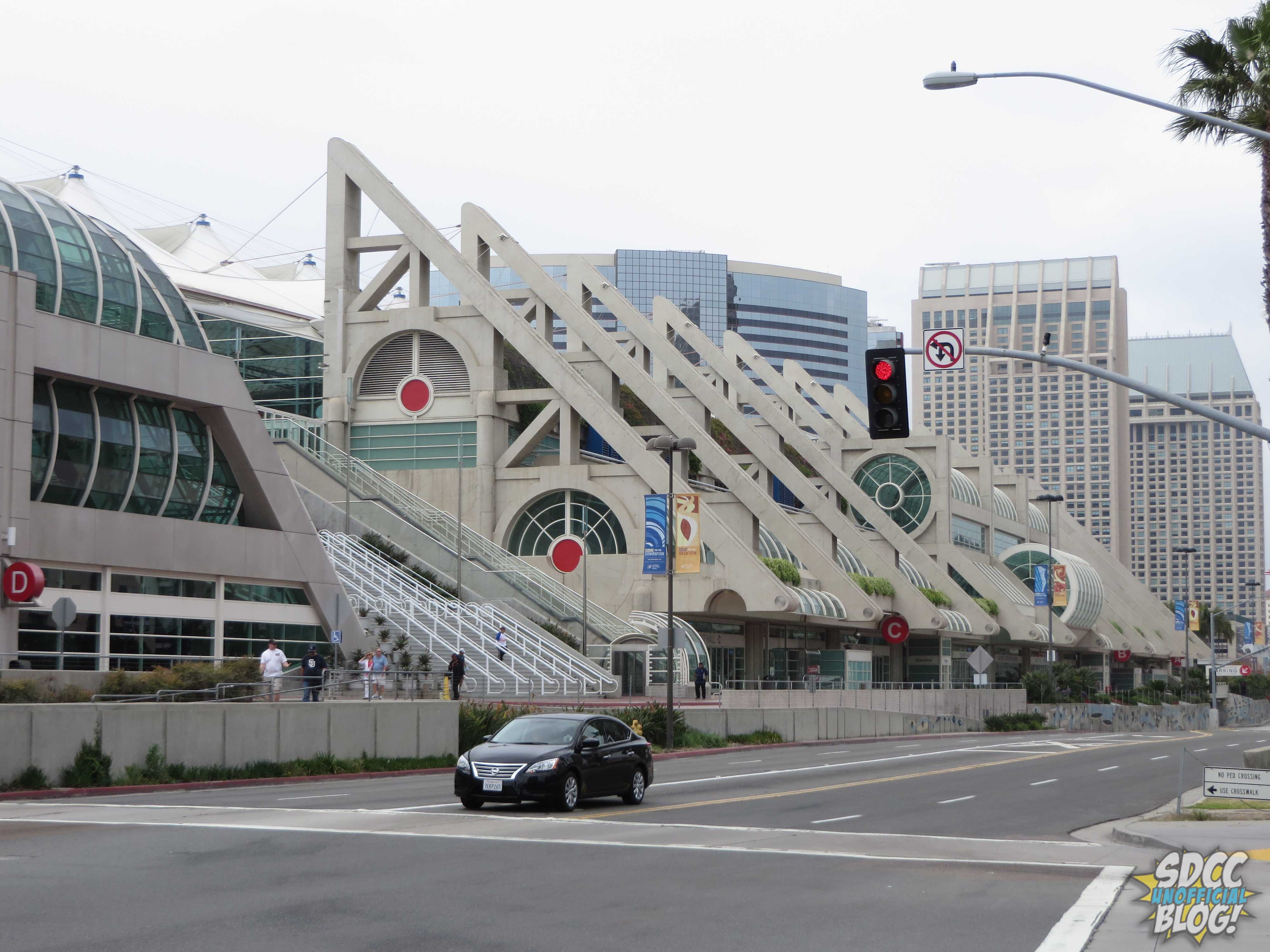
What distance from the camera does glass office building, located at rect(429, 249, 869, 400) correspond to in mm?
167250

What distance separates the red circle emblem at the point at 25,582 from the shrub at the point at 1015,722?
43150 millimetres

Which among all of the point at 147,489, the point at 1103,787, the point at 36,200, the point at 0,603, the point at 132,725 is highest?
the point at 36,200

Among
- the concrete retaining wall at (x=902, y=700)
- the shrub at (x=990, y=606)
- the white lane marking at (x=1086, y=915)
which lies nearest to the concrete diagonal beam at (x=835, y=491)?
the shrub at (x=990, y=606)

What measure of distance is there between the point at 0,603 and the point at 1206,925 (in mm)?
24689

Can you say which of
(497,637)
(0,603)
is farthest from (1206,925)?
(497,637)

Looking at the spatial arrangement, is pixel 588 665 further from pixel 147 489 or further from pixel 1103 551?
pixel 1103 551

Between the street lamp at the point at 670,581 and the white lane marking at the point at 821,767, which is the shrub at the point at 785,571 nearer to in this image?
the white lane marking at the point at 821,767

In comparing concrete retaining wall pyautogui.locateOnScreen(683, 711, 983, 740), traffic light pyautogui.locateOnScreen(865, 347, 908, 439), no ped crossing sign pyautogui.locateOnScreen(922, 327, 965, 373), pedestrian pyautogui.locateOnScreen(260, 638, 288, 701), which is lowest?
concrete retaining wall pyautogui.locateOnScreen(683, 711, 983, 740)

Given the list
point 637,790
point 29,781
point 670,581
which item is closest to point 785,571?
point 670,581

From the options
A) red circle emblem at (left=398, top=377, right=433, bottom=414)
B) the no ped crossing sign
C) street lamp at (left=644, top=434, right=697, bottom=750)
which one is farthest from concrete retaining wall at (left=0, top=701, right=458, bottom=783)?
red circle emblem at (left=398, top=377, right=433, bottom=414)

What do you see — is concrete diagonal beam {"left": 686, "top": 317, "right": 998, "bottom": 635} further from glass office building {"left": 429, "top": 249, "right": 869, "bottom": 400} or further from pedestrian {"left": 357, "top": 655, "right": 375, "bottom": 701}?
glass office building {"left": 429, "top": 249, "right": 869, "bottom": 400}

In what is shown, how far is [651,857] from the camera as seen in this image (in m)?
14.1

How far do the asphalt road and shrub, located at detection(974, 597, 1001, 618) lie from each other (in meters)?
54.0

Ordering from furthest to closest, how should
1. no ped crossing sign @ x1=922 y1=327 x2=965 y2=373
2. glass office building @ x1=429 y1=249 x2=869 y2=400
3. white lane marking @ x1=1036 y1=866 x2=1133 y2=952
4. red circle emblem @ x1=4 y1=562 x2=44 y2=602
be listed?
glass office building @ x1=429 y1=249 x2=869 y2=400
red circle emblem @ x1=4 y1=562 x2=44 y2=602
no ped crossing sign @ x1=922 y1=327 x2=965 y2=373
white lane marking @ x1=1036 y1=866 x2=1133 y2=952
